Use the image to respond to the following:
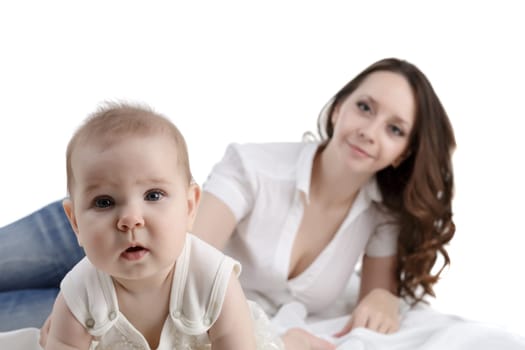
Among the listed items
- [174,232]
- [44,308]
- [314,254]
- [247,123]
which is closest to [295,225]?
[314,254]

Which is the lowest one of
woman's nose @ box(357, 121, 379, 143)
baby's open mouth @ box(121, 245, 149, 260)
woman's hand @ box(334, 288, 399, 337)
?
woman's hand @ box(334, 288, 399, 337)

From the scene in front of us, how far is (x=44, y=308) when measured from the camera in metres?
2.21

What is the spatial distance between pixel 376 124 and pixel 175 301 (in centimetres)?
101

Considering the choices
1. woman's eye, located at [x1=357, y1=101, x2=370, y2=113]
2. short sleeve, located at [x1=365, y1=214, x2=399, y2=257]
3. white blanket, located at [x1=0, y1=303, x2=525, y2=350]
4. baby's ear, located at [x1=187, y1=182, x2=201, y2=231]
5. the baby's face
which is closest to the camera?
the baby's face

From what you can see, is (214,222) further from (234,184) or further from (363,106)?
(363,106)

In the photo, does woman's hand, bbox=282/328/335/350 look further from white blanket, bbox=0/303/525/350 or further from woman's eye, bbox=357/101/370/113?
woman's eye, bbox=357/101/370/113

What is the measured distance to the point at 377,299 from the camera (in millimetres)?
2492

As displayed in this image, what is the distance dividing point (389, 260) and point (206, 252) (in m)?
1.12

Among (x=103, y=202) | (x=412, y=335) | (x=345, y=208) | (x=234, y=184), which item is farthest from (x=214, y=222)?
(x=103, y=202)

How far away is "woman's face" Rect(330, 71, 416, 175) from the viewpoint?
7.86 ft

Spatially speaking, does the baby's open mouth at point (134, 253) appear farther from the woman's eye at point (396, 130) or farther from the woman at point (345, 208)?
the woman's eye at point (396, 130)

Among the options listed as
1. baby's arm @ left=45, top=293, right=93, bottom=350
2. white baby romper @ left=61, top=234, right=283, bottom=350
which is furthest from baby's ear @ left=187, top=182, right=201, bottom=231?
baby's arm @ left=45, top=293, right=93, bottom=350

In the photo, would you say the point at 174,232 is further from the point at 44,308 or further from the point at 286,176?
the point at 286,176

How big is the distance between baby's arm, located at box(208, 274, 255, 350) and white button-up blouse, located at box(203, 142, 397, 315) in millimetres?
802
